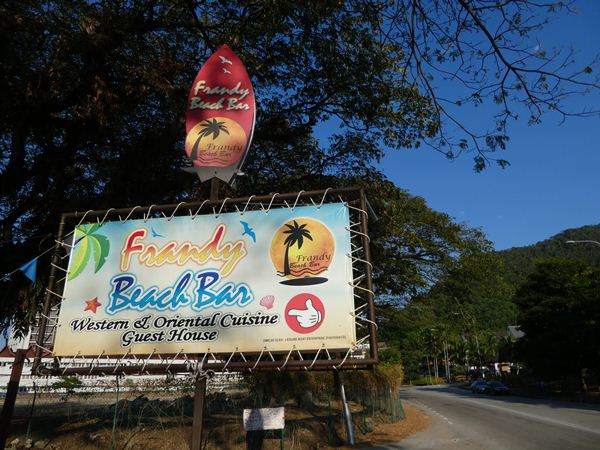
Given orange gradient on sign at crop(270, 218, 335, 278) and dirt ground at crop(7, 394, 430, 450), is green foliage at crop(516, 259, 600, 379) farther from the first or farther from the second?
orange gradient on sign at crop(270, 218, 335, 278)

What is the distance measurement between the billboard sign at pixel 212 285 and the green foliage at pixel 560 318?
26.6 meters

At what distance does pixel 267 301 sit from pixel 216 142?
2.11m

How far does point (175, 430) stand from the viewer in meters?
9.91

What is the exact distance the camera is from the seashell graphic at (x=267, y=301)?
175 inches

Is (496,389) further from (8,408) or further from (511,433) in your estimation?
(8,408)

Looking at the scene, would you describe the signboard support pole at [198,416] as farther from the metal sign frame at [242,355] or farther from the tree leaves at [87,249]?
the tree leaves at [87,249]

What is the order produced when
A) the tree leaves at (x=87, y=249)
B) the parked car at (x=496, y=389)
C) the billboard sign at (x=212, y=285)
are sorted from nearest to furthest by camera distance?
1. the billboard sign at (x=212, y=285)
2. the tree leaves at (x=87, y=249)
3. the parked car at (x=496, y=389)

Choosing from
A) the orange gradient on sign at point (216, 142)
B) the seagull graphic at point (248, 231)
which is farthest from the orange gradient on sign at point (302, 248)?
the orange gradient on sign at point (216, 142)

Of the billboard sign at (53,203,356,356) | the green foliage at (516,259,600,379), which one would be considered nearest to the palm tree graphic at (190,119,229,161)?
the billboard sign at (53,203,356,356)

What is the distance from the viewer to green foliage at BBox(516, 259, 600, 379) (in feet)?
86.1

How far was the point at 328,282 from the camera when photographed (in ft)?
14.4

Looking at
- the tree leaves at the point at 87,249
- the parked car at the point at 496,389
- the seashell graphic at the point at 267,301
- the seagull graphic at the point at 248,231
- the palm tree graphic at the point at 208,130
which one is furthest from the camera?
the parked car at the point at 496,389

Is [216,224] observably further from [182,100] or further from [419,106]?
[419,106]

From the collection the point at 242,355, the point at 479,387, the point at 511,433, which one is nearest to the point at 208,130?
the point at 242,355
